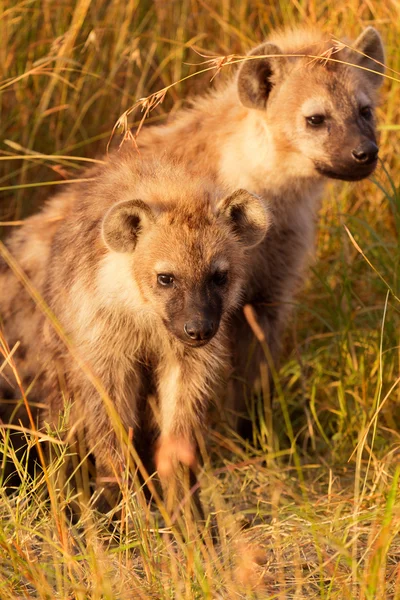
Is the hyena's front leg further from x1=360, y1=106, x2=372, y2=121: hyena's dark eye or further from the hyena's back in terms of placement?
x1=360, y1=106, x2=372, y2=121: hyena's dark eye

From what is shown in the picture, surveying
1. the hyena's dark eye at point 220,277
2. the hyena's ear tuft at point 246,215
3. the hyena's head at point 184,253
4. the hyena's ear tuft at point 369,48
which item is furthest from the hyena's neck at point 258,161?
the hyena's dark eye at point 220,277

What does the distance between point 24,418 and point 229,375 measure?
111 centimetres

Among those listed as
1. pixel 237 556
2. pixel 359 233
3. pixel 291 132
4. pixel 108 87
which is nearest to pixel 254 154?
pixel 291 132

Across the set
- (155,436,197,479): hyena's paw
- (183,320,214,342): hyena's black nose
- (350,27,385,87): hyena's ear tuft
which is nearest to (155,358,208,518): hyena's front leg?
(155,436,197,479): hyena's paw

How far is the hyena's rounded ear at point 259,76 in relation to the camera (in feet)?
15.8

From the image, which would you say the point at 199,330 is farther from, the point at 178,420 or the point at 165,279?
the point at 178,420

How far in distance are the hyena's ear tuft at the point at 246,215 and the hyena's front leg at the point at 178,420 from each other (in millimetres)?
582

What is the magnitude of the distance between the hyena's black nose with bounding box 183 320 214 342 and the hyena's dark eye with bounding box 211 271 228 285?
0.24m

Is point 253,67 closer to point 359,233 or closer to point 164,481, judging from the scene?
point 359,233

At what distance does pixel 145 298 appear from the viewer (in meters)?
3.86

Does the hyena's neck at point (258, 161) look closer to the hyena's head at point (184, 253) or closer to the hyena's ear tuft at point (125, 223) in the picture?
the hyena's head at point (184, 253)

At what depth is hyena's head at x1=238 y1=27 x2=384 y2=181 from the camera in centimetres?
471

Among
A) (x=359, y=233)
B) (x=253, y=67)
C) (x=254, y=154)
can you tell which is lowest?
(x=359, y=233)

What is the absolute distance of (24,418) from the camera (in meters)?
4.41
